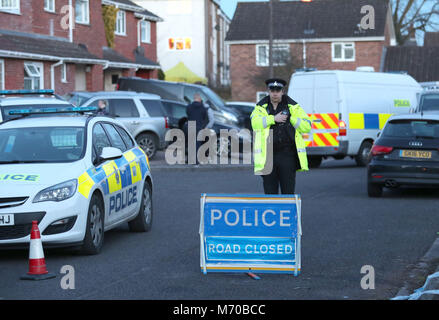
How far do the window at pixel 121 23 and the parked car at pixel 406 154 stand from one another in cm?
2887

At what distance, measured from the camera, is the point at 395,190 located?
Answer: 17.1 m

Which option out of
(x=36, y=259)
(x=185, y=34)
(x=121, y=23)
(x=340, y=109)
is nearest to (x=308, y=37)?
(x=185, y=34)

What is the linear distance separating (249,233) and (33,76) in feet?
81.0

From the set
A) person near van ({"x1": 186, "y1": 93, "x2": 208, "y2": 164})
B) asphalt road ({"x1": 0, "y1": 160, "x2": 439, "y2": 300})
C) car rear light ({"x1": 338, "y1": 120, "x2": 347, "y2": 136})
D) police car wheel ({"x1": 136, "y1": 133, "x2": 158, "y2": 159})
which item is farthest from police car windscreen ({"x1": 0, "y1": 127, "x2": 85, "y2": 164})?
police car wheel ({"x1": 136, "y1": 133, "x2": 158, "y2": 159})

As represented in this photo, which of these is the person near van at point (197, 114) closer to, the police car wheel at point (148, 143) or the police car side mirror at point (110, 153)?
the police car wheel at point (148, 143)

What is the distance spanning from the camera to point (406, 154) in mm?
14906

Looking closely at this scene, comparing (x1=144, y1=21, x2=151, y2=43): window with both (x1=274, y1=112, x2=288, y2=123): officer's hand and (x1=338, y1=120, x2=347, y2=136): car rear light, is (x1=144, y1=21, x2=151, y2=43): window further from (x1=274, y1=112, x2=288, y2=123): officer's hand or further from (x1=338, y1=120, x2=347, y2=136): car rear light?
(x1=274, y1=112, x2=288, y2=123): officer's hand

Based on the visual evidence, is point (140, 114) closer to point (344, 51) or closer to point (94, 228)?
point (94, 228)

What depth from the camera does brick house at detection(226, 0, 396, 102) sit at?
57.3 metres

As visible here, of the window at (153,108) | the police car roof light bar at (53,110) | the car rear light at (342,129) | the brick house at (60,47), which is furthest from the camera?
the brick house at (60,47)

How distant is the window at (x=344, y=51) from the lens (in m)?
57.7

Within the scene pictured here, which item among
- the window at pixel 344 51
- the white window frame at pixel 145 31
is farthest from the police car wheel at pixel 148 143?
the window at pixel 344 51

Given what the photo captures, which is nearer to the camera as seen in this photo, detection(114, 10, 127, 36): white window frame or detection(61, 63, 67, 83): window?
detection(61, 63, 67, 83): window
